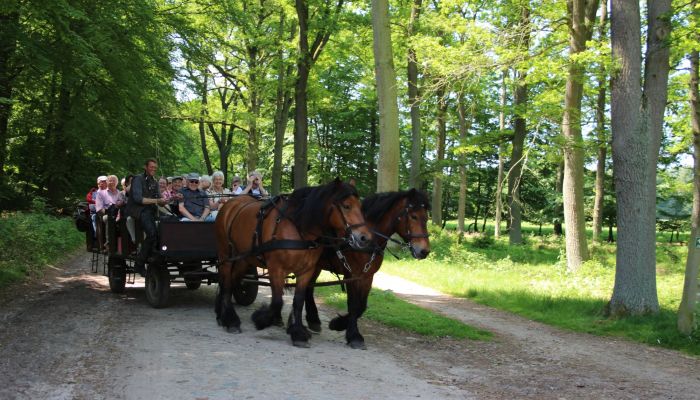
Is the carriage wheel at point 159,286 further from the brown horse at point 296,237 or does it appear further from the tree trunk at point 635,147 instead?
the tree trunk at point 635,147

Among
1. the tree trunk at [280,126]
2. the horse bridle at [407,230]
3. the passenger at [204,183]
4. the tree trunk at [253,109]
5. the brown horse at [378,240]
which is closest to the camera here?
the horse bridle at [407,230]

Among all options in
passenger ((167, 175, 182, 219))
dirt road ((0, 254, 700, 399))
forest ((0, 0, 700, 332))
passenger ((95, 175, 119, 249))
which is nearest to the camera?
dirt road ((0, 254, 700, 399))

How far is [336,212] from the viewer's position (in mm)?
7117

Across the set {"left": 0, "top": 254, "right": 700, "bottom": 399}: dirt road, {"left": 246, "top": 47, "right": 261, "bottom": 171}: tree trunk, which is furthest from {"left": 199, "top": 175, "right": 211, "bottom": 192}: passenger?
{"left": 246, "top": 47, "right": 261, "bottom": 171}: tree trunk

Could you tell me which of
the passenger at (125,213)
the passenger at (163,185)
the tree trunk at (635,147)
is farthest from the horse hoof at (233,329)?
the tree trunk at (635,147)

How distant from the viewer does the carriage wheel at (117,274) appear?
10.6 metres

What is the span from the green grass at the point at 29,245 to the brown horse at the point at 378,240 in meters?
7.12

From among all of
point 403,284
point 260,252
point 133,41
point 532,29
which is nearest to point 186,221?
point 260,252

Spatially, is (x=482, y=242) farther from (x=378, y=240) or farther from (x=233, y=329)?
(x=233, y=329)

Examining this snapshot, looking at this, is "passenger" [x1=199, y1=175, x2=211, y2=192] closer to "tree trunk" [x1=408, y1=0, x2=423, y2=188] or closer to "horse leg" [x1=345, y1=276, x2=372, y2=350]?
"horse leg" [x1=345, y1=276, x2=372, y2=350]

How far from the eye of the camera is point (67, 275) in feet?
43.5

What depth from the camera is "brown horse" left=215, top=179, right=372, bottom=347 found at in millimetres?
7043

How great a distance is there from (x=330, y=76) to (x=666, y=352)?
107 ft

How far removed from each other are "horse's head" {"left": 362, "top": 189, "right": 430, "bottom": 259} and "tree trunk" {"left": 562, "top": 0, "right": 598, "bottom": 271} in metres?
8.38
